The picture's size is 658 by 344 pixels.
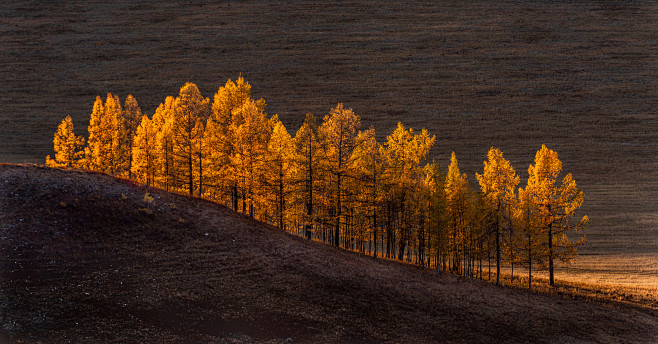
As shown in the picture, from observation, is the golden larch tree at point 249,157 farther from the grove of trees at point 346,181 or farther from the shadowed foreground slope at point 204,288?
the shadowed foreground slope at point 204,288

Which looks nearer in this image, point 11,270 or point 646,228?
point 11,270

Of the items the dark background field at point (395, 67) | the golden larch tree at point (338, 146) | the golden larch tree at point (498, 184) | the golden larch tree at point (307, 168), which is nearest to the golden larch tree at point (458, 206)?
the golden larch tree at point (498, 184)

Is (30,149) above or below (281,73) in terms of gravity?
below

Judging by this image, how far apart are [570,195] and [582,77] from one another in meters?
69.3

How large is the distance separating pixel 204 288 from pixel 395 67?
9329 centimetres

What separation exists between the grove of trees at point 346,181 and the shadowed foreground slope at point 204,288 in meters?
4.77

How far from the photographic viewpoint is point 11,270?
24172mm

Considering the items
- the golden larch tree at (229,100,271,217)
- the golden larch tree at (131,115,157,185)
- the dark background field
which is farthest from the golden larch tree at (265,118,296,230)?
the dark background field

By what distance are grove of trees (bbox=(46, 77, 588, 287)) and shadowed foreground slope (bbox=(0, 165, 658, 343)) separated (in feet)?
15.6

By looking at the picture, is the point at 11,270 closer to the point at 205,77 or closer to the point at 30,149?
the point at 30,149

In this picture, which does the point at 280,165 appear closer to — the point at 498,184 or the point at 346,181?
the point at 346,181

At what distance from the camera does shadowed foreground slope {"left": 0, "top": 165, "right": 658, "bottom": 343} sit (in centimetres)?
2270

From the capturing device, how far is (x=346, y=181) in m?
42.3

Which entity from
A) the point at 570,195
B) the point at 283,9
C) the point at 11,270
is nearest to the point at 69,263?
the point at 11,270
